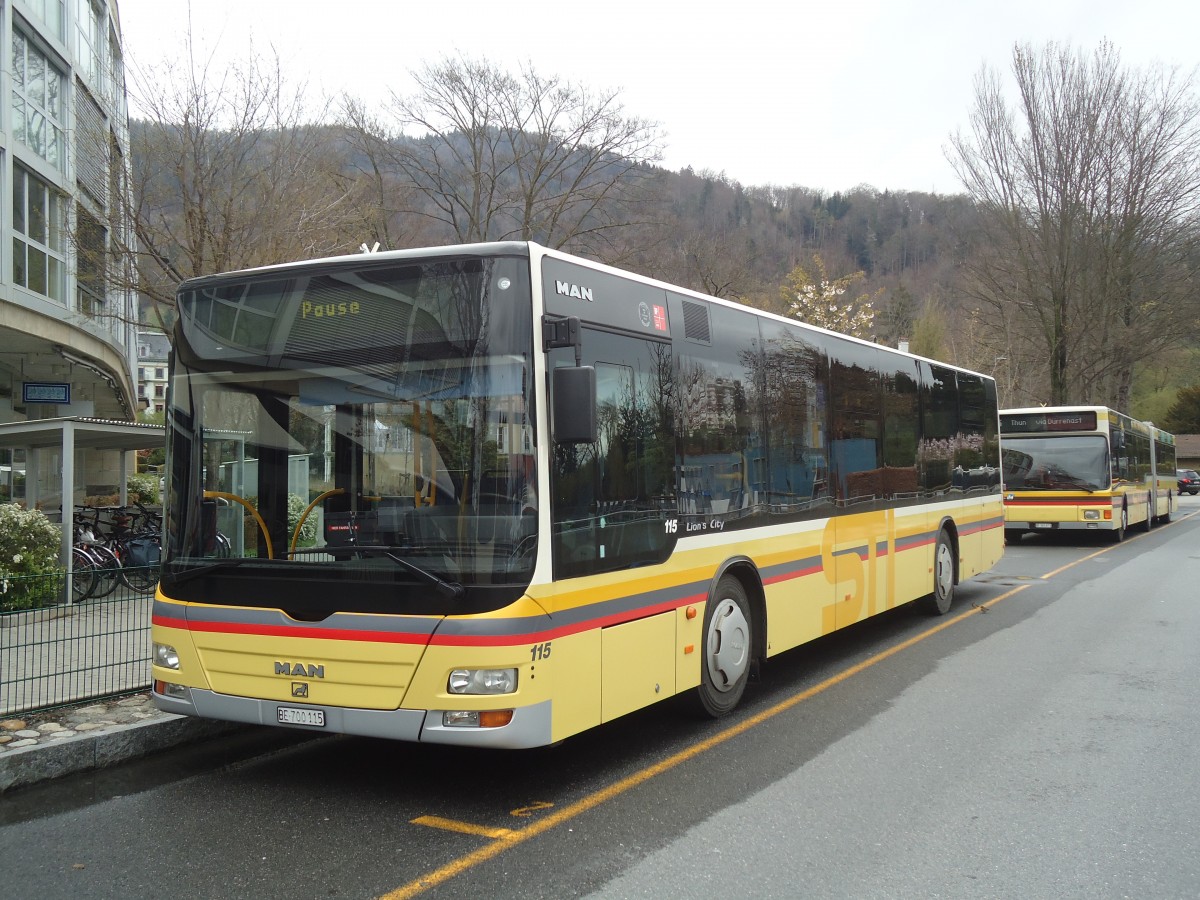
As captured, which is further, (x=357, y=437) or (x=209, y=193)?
(x=209, y=193)

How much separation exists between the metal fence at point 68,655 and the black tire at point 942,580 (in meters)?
8.36

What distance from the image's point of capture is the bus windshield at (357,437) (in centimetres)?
501

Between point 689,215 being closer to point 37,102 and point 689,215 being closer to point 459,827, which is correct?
point 37,102

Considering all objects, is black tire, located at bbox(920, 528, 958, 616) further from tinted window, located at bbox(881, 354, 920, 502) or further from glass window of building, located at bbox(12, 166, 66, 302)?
glass window of building, located at bbox(12, 166, 66, 302)

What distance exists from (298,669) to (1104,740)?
4.99 m

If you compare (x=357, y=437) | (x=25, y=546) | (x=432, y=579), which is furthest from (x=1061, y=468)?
(x=432, y=579)


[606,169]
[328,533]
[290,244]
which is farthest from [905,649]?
[606,169]

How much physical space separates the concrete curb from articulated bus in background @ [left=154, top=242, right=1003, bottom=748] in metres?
0.67

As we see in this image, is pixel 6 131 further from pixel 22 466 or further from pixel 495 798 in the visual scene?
pixel 495 798

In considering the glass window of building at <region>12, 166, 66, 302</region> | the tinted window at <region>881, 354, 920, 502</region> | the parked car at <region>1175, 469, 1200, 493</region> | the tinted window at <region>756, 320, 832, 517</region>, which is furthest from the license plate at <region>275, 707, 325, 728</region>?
the parked car at <region>1175, 469, 1200, 493</region>

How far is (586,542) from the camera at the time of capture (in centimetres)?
543

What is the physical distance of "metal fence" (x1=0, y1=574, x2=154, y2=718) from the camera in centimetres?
670

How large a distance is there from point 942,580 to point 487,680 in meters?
8.44

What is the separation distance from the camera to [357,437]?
5.53 metres
